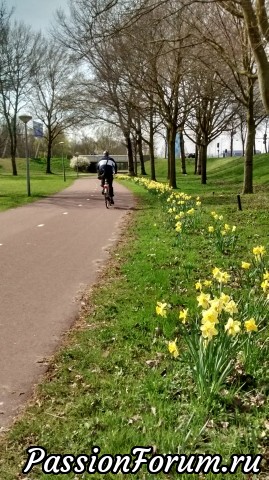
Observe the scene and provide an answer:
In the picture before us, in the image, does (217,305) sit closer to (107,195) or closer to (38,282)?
(38,282)

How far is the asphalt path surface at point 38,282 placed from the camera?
3912mm

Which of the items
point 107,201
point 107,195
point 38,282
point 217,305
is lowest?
point 38,282

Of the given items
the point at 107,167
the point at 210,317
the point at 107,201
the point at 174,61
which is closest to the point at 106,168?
the point at 107,167

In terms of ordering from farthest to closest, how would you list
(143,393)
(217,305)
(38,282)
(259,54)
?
1. (259,54)
2. (38,282)
3. (143,393)
4. (217,305)

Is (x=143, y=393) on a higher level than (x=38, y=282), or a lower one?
lower

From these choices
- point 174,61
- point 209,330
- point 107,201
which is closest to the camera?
point 209,330

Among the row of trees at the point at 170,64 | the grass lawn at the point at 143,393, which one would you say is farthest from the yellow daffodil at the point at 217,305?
the row of trees at the point at 170,64

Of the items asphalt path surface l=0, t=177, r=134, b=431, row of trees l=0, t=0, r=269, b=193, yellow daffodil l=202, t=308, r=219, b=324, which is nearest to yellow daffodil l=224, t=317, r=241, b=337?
yellow daffodil l=202, t=308, r=219, b=324

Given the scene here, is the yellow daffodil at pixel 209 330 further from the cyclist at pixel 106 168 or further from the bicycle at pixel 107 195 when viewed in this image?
the bicycle at pixel 107 195

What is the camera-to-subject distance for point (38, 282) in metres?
6.67

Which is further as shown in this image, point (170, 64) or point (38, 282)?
point (170, 64)

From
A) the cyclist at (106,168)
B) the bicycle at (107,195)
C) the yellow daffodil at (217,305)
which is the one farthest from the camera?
the bicycle at (107,195)

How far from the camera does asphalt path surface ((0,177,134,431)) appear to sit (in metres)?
3.91

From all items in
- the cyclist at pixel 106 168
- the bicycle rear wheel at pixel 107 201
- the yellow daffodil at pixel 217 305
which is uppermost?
the cyclist at pixel 106 168
